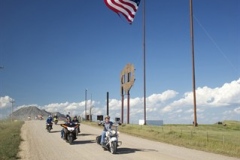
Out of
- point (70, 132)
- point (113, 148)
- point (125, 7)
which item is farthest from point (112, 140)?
point (125, 7)

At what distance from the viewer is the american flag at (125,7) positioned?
116 ft

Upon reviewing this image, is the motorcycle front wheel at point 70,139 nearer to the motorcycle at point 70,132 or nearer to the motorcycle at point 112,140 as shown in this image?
the motorcycle at point 70,132

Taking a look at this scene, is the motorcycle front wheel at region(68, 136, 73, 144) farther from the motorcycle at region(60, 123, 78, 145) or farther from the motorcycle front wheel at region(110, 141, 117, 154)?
the motorcycle front wheel at region(110, 141, 117, 154)

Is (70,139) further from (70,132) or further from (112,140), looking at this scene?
(112,140)

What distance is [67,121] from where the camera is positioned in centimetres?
2681

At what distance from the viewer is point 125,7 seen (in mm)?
36406

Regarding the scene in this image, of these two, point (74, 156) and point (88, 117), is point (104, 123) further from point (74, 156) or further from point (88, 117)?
point (88, 117)

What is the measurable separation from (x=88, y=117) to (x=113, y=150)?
6240 cm

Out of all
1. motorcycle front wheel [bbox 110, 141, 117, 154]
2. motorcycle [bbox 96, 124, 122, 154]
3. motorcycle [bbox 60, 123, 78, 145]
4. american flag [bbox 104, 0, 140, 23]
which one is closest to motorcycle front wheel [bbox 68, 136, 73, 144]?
motorcycle [bbox 60, 123, 78, 145]

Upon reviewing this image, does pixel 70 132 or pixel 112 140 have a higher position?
pixel 70 132

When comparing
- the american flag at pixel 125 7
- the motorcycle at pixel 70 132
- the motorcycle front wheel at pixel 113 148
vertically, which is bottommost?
the motorcycle front wheel at pixel 113 148

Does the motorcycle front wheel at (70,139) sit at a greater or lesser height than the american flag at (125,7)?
lesser

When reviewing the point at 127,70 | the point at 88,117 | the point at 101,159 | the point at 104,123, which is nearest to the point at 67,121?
the point at 104,123

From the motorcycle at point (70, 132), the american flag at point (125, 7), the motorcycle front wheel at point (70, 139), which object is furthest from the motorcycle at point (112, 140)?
the american flag at point (125, 7)
